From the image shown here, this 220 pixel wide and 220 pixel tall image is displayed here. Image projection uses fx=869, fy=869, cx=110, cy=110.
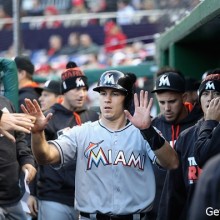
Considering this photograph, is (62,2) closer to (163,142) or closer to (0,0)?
(0,0)

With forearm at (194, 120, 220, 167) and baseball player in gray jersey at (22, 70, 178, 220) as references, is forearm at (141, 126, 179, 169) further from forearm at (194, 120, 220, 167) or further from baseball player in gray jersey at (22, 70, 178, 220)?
forearm at (194, 120, 220, 167)

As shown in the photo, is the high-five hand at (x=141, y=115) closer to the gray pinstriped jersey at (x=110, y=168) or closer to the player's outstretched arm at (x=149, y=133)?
the player's outstretched arm at (x=149, y=133)

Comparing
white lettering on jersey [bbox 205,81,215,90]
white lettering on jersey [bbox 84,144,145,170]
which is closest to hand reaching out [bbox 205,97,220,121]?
white lettering on jersey [bbox 205,81,215,90]

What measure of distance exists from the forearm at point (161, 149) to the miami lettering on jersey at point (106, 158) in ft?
0.68

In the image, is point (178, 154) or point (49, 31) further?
point (49, 31)

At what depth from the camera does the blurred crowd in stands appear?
16.9 m

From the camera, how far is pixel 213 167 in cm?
307

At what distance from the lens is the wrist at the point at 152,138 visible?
5.36 metres

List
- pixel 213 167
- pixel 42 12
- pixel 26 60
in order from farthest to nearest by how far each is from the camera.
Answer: pixel 42 12 < pixel 26 60 < pixel 213 167

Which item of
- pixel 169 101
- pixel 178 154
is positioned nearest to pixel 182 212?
pixel 178 154

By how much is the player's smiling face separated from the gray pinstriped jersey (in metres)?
0.11

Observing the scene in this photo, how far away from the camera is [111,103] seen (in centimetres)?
579

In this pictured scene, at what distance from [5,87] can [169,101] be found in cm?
138

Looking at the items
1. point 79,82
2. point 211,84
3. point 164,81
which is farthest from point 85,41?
point 211,84
